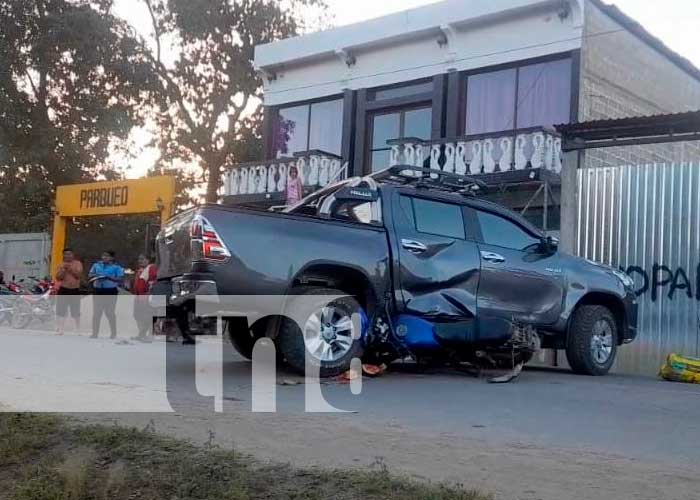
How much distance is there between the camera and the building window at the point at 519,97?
1546cm

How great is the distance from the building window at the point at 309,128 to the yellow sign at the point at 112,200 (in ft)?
10.7

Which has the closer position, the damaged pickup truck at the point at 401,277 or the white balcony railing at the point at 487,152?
the damaged pickup truck at the point at 401,277

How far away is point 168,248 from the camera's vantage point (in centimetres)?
780

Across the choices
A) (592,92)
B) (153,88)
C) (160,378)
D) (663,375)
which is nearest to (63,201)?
(153,88)

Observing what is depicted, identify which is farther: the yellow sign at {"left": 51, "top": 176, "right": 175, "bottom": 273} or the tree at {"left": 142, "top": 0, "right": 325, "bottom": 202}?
the tree at {"left": 142, "top": 0, "right": 325, "bottom": 202}

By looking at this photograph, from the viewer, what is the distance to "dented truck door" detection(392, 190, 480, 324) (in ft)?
26.2

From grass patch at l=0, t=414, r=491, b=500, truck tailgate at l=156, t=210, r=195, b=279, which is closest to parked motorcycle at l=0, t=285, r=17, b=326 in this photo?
truck tailgate at l=156, t=210, r=195, b=279

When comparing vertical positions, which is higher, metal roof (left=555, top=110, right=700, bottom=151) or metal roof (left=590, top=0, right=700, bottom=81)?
metal roof (left=590, top=0, right=700, bottom=81)

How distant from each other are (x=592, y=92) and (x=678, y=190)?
15.5 ft

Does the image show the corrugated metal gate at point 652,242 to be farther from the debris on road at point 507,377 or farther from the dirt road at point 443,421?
the debris on road at point 507,377

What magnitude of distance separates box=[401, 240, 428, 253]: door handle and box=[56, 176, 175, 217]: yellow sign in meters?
10.3

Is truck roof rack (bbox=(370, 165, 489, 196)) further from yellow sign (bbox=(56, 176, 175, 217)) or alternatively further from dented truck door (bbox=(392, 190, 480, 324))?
yellow sign (bbox=(56, 176, 175, 217))

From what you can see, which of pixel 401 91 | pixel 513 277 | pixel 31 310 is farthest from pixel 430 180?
pixel 31 310

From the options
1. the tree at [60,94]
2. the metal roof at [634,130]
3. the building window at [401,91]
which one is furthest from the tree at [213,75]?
the metal roof at [634,130]
